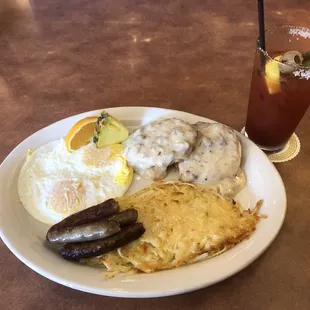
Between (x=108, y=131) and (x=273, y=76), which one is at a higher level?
(x=273, y=76)

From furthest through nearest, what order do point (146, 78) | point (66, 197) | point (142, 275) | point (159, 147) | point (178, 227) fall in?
point (146, 78) → point (159, 147) → point (66, 197) → point (178, 227) → point (142, 275)

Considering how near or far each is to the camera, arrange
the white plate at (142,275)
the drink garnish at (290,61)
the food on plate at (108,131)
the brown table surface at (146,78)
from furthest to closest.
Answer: the food on plate at (108,131) → the drink garnish at (290,61) → the brown table surface at (146,78) → the white plate at (142,275)

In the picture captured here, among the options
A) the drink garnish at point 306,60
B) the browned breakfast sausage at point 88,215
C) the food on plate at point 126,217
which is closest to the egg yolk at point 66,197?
the browned breakfast sausage at point 88,215

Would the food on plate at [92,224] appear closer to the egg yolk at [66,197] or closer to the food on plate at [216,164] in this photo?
the egg yolk at [66,197]

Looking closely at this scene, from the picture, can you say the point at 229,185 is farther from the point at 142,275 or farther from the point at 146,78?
the point at 146,78

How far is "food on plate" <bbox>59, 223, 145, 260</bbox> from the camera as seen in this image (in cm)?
127

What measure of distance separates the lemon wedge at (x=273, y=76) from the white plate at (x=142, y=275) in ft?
0.79

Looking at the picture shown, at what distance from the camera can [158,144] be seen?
5.32 feet

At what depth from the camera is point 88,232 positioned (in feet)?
4.21

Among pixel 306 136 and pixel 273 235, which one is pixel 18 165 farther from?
pixel 306 136

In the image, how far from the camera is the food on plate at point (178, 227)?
1.32m

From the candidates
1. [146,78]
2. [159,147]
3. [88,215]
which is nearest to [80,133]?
[159,147]

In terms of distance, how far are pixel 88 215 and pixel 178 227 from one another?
1.03 ft

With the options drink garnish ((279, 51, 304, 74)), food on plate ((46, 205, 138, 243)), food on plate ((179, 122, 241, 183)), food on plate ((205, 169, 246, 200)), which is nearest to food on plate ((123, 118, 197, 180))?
food on plate ((179, 122, 241, 183))
